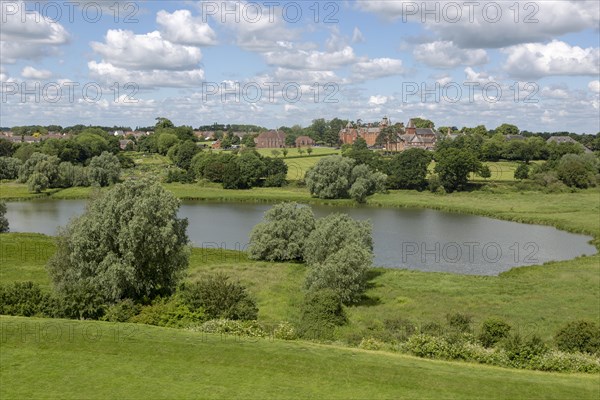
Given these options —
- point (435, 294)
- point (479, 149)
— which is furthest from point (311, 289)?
point (479, 149)

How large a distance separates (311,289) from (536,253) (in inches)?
1000

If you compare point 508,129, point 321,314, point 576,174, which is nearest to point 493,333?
point 321,314

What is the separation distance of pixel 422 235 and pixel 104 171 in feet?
192

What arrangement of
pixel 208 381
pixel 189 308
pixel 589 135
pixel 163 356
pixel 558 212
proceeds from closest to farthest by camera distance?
pixel 208 381 < pixel 163 356 < pixel 189 308 < pixel 558 212 < pixel 589 135

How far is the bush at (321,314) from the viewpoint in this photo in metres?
25.0

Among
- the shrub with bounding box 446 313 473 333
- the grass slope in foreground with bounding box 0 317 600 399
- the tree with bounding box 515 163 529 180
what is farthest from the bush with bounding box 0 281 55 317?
the tree with bounding box 515 163 529 180

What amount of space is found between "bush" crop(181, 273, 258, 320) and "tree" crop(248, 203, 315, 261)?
64.8 ft

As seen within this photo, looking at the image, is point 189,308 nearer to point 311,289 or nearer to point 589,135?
point 311,289

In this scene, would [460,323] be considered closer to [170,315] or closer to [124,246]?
[170,315]

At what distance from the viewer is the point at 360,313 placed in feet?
98.3

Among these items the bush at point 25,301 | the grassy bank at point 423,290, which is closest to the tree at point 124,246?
the bush at point 25,301

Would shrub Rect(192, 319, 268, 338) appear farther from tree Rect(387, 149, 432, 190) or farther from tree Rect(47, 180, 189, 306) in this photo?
tree Rect(387, 149, 432, 190)

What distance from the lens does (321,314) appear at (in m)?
26.3

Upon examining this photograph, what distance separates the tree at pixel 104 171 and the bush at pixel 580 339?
275ft
